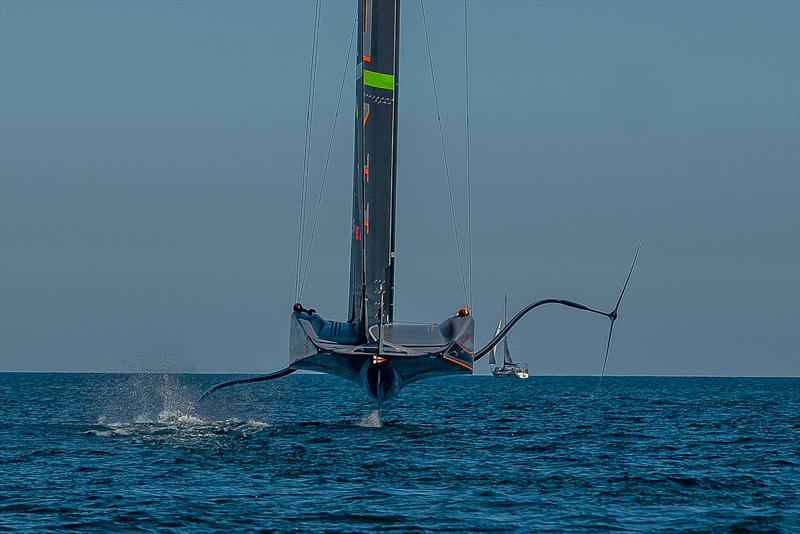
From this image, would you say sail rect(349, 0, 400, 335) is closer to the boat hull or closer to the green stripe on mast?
the green stripe on mast

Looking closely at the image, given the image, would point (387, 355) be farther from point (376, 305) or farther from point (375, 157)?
point (375, 157)

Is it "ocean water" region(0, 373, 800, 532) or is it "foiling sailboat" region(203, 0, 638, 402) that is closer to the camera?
"ocean water" region(0, 373, 800, 532)

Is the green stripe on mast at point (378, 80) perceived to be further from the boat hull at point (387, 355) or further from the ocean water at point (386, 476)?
the ocean water at point (386, 476)

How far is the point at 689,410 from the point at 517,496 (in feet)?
108

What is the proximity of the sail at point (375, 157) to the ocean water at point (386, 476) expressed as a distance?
3.44 m

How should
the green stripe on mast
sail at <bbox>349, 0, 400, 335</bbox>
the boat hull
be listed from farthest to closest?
1. the green stripe on mast
2. sail at <bbox>349, 0, 400, 335</bbox>
3. the boat hull

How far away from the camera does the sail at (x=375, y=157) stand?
82.2 ft

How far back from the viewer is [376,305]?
81.8 feet

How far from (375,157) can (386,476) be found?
8354 millimetres

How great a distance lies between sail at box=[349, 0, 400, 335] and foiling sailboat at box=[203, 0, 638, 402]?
22 mm

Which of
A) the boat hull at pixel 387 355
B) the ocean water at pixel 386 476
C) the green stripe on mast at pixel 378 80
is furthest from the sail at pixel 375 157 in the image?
the ocean water at pixel 386 476

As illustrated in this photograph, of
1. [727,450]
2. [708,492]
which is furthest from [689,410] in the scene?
[708,492]

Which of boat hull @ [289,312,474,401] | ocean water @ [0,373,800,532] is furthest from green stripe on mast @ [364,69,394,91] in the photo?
ocean water @ [0,373,800,532]

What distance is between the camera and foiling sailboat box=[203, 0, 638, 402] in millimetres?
22891
